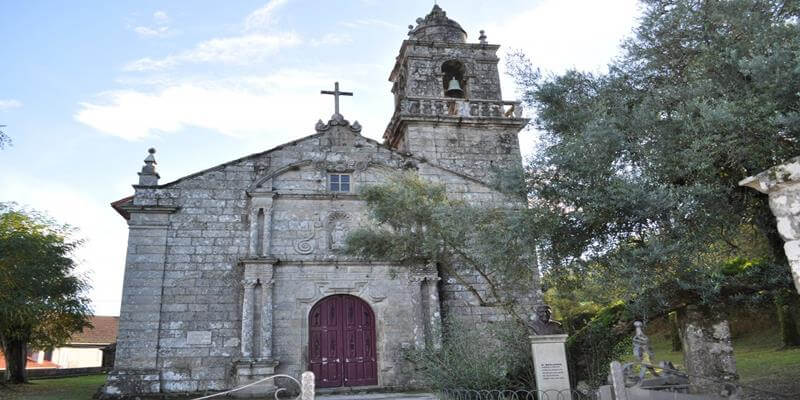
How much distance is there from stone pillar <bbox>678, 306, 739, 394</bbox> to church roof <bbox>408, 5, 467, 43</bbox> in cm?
1314

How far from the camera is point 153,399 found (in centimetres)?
1236

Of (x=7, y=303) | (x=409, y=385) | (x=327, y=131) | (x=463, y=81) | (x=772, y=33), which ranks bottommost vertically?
(x=409, y=385)

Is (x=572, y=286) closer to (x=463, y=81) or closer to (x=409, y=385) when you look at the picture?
(x=409, y=385)

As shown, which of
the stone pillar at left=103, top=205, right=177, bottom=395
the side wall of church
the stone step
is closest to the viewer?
the stone step

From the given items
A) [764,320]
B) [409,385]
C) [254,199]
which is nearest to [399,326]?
[409,385]

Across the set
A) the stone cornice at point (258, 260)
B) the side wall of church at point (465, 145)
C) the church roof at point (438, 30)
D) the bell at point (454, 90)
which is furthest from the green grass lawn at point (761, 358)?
the church roof at point (438, 30)

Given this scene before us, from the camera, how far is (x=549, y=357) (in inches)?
Answer: 365

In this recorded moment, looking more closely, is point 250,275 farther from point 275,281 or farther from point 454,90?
point 454,90

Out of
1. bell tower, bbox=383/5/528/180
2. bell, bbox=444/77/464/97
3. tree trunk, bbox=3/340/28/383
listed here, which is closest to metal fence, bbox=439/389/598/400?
bell tower, bbox=383/5/528/180

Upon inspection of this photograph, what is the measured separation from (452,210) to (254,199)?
560 centimetres

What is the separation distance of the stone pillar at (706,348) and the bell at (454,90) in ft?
35.8

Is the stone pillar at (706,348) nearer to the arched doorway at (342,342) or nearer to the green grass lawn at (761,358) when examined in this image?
the green grass lawn at (761,358)

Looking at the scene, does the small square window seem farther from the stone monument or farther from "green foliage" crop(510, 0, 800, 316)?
the stone monument

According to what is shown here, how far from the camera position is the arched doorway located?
13672mm
